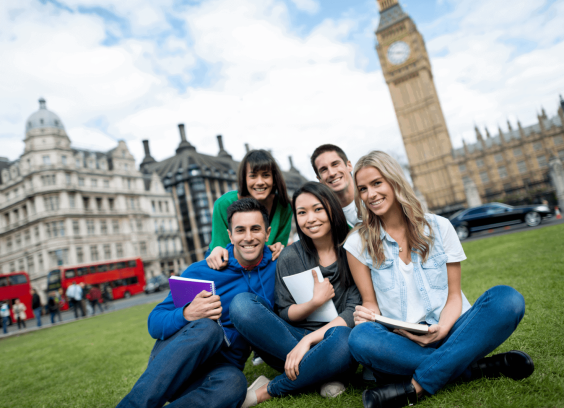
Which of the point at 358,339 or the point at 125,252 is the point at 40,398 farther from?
the point at 125,252

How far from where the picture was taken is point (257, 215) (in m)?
2.80

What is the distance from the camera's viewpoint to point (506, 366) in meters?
2.06

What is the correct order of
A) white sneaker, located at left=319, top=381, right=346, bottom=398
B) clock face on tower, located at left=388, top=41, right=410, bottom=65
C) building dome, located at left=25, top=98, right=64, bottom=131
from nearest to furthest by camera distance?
1. white sneaker, located at left=319, top=381, right=346, bottom=398
2. building dome, located at left=25, top=98, right=64, bottom=131
3. clock face on tower, located at left=388, top=41, right=410, bottom=65

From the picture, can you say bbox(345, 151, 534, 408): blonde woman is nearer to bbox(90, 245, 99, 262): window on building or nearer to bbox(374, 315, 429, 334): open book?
bbox(374, 315, 429, 334): open book

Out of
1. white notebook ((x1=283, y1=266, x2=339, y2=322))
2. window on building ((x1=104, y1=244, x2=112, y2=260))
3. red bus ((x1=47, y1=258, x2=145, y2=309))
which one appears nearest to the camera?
white notebook ((x1=283, y1=266, x2=339, y2=322))

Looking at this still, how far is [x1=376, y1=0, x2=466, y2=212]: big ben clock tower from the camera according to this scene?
6744cm

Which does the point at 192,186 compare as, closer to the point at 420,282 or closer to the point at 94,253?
the point at 94,253

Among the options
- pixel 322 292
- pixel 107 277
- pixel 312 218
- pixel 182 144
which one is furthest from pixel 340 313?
pixel 182 144

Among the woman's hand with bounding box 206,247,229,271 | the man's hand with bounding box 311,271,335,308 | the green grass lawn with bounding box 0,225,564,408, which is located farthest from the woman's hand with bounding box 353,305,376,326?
the woman's hand with bounding box 206,247,229,271

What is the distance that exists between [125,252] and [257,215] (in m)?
45.7

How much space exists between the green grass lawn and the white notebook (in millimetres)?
527

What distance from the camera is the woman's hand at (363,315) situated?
2.29m

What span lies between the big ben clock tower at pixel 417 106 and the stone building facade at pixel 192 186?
30.5 meters

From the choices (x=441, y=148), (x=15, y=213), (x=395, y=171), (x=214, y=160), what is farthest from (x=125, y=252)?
(x=441, y=148)
